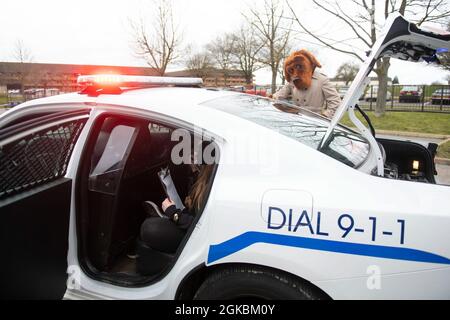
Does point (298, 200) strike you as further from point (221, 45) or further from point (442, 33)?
point (221, 45)

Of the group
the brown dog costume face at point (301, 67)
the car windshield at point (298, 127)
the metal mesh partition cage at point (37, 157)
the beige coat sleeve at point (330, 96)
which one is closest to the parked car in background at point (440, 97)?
the beige coat sleeve at point (330, 96)

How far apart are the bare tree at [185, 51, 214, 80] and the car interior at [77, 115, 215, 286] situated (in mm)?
27551

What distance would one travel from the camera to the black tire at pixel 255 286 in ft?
4.96

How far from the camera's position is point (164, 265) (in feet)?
6.73

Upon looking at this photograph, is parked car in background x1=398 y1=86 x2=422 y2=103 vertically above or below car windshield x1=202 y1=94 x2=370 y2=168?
above

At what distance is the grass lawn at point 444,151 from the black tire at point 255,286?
6.16m

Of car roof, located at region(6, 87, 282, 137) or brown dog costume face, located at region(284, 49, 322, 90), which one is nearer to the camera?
car roof, located at region(6, 87, 282, 137)

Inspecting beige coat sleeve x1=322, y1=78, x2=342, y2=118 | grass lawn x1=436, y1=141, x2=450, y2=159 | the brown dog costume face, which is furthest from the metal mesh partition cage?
grass lawn x1=436, y1=141, x2=450, y2=159

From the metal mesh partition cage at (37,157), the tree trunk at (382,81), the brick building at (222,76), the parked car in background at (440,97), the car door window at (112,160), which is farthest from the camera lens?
the brick building at (222,76)

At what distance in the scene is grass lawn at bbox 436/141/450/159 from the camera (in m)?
6.45

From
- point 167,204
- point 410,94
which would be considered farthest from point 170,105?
point 410,94

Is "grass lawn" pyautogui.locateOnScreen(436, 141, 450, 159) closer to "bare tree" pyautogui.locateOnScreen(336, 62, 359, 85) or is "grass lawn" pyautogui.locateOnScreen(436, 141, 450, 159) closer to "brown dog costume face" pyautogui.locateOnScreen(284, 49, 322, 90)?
"brown dog costume face" pyautogui.locateOnScreen(284, 49, 322, 90)

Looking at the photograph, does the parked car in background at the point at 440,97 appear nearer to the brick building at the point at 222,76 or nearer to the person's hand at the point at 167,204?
the brick building at the point at 222,76
